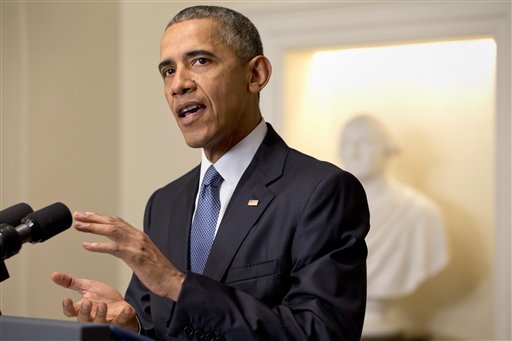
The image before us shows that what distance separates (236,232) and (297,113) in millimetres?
2851

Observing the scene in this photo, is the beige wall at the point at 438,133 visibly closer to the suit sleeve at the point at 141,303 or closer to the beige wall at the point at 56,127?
the beige wall at the point at 56,127

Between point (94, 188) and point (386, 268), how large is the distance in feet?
5.22

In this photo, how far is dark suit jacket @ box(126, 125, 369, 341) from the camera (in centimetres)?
178

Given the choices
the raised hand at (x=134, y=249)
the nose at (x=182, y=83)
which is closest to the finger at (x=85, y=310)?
the raised hand at (x=134, y=249)

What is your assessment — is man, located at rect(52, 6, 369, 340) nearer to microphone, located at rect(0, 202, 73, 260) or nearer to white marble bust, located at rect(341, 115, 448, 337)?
microphone, located at rect(0, 202, 73, 260)

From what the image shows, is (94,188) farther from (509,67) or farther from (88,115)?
(509,67)

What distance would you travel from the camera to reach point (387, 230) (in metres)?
4.72

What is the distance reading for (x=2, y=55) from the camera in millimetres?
3855

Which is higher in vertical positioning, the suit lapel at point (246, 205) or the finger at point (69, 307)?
the suit lapel at point (246, 205)

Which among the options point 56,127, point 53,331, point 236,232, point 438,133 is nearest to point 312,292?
point 236,232

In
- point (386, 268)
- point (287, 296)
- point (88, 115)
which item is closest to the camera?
point (287, 296)

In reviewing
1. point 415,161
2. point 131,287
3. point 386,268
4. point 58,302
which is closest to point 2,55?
point 58,302

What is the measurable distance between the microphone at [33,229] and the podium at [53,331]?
150mm

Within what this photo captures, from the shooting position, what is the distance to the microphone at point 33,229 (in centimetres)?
142
